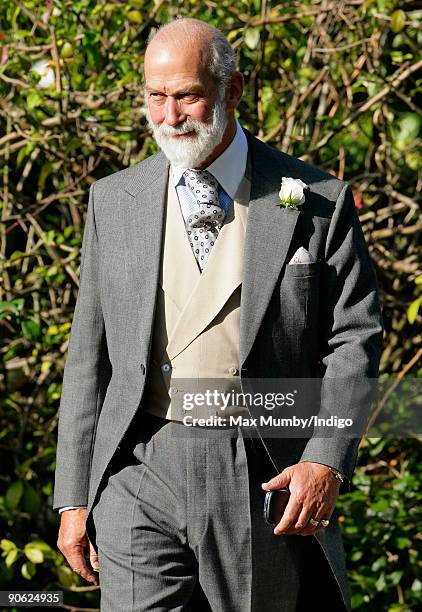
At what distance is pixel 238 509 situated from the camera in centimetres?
270

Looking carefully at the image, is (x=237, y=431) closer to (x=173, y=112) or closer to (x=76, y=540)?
(x=76, y=540)

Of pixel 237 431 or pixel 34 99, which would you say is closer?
pixel 237 431

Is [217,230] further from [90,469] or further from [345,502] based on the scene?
[345,502]

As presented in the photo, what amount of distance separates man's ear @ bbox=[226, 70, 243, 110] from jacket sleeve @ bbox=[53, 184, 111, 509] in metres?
0.49

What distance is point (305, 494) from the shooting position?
2.61 m

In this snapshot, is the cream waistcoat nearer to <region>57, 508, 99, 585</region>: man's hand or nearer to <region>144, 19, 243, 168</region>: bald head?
<region>144, 19, 243, 168</region>: bald head

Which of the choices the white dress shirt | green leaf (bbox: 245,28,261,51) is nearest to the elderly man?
the white dress shirt

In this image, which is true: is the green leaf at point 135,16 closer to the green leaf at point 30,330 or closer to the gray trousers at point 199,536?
the green leaf at point 30,330

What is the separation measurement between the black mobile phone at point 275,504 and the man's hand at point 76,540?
0.54 m

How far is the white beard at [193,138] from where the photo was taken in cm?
273

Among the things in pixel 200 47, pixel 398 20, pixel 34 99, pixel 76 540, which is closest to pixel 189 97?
pixel 200 47

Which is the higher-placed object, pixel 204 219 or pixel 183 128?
pixel 183 128

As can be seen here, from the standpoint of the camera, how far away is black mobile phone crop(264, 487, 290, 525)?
262 cm

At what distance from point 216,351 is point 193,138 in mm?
511
